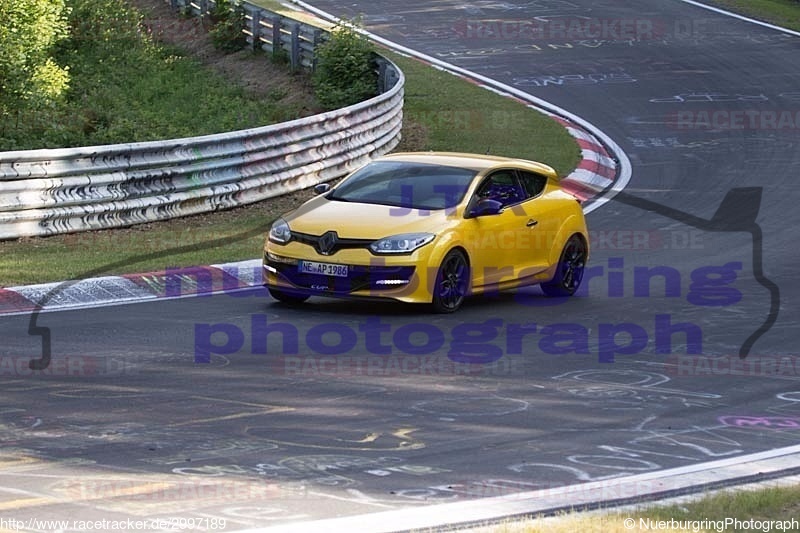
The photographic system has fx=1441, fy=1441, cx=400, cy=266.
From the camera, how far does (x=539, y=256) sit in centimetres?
1482

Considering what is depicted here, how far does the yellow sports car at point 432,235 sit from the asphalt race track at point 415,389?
1.09 ft

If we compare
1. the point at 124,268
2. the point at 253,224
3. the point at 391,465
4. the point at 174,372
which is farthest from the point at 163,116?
the point at 391,465

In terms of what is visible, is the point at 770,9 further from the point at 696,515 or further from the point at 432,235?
the point at 696,515

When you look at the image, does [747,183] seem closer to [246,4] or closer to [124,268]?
[124,268]

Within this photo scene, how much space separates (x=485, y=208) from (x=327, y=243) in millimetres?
1681

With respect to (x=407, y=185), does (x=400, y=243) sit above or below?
below

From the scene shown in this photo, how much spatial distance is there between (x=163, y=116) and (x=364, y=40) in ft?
14.6

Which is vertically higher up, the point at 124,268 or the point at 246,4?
the point at 246,4

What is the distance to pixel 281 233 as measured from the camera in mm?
13781

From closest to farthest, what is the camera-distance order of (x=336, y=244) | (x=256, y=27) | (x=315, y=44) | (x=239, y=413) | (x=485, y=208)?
(x=239, y=413)
(x=336, y=244)
(x=485, y=208)
(x=315, y=44)
(x=256, y=27)

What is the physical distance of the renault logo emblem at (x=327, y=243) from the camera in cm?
1341

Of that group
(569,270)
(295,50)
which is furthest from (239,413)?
(295,50)

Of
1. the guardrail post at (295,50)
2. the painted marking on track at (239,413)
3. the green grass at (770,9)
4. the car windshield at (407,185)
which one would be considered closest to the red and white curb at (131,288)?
the car windshield at (407,185)

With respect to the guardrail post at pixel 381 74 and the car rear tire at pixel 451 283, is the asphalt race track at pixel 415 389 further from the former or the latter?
the guardrail post at pixel 381 74
